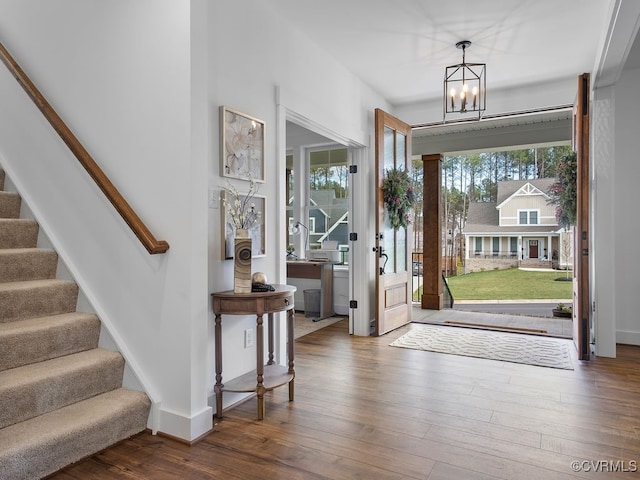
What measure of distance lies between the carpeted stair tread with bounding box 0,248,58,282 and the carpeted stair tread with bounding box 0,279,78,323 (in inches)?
2.4

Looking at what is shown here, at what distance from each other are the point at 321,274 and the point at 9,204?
362 cm

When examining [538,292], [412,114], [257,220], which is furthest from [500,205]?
[257,220]

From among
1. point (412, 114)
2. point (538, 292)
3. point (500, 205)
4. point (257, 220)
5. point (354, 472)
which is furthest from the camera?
point (500, 205)

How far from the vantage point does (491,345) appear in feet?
14.3

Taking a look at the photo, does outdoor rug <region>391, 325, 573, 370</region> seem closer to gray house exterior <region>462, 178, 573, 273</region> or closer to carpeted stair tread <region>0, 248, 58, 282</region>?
carpeted stair tread <region>0, 248, 58, 282</region>

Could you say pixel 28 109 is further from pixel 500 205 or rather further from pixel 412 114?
pixel 500 205

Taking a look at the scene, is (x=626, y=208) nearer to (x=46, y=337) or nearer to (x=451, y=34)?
(x=451, y=34)

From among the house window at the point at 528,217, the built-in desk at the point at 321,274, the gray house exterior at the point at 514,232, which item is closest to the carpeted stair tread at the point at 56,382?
the built-in desk at the point at 321,274

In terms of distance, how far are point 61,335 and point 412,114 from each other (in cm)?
469

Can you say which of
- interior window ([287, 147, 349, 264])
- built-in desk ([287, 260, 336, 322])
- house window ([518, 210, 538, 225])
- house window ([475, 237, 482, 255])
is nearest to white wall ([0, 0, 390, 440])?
built-in desk ([287, 260, 336, 322])

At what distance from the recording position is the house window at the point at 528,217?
11305 millimetres

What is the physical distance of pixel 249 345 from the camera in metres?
2.99

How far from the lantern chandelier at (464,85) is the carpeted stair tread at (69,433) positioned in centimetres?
334

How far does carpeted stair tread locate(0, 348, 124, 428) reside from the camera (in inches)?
78.9
